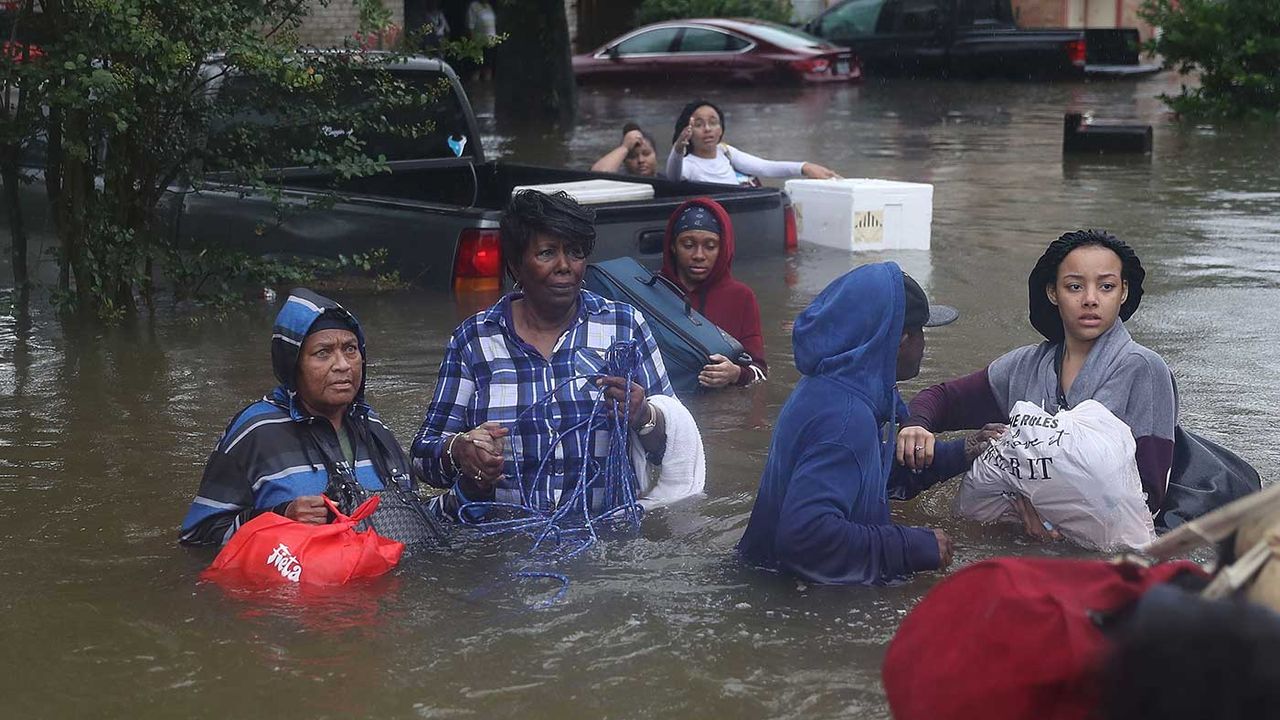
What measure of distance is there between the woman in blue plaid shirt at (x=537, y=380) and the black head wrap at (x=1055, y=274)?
1.40m

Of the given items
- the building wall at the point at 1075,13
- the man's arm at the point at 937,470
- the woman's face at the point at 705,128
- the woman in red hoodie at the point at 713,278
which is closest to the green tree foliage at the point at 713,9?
the building wall at the point at 1075,13

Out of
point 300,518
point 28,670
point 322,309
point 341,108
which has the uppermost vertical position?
point 341,108

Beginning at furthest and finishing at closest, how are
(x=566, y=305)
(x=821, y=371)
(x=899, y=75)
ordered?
(x=899, y=75)
(x=566, y=305)
(x=821, y=371)

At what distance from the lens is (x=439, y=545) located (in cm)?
542

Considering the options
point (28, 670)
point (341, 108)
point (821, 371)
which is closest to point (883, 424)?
point (821, 371)

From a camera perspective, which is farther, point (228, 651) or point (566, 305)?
point (566, 305)

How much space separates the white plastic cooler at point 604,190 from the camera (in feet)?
31.9

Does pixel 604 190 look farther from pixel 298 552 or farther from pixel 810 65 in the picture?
pixel 810 65

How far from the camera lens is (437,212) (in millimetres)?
9594

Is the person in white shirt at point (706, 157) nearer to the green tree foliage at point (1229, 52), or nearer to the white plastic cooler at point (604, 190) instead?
the white plastic cooler at point (604, 190)

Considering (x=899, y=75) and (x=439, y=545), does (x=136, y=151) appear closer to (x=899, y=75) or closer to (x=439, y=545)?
(x=439, y=545)

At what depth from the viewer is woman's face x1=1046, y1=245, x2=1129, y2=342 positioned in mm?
5411

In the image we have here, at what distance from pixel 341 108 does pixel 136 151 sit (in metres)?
1.21

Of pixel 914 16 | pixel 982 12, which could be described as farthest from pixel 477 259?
pixel 982 12
